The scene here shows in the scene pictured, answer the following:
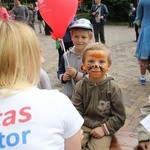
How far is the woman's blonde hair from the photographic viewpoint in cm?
154

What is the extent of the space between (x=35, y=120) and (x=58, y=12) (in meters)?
1.87

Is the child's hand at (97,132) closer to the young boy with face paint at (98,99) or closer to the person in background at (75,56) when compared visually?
the young boy with face paint at (98,99)

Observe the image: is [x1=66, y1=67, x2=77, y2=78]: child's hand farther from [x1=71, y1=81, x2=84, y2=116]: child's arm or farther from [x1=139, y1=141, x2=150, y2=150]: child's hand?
[x1=139, y1=141, x2=150, y2=150]: child's hand

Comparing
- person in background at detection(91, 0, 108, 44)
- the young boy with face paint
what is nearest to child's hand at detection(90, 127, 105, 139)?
the young boy with face paint

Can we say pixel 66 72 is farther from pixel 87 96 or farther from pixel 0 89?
pixel 0 89

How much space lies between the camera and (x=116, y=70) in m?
7.35

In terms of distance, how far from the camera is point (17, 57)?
5.06ft

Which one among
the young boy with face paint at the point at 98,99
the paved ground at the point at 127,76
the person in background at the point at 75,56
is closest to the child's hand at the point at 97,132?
the young boy with face paint at the point at 98,99

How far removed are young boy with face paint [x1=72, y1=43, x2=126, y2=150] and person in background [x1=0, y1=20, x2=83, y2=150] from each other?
1.44m

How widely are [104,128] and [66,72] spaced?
0.70 meters

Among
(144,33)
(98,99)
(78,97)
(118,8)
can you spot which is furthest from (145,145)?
A: (118,8)

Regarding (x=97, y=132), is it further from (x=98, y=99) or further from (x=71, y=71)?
(x=71, y=71)

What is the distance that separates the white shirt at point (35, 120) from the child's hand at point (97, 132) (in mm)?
1446

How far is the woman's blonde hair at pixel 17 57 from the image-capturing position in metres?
1.54
